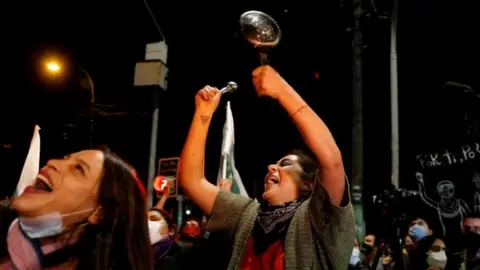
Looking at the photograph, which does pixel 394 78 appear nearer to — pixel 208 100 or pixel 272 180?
pixel 208 100

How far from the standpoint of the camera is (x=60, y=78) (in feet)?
45.2

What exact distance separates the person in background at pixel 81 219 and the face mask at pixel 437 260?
5.25 m

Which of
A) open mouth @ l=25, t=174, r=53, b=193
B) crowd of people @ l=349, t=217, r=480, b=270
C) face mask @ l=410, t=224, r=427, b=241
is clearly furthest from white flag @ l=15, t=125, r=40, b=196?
face mask @ l=410, t=224, r=427, b=241

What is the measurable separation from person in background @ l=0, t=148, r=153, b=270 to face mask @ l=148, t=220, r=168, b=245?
2.12 m

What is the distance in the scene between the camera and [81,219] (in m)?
2.20

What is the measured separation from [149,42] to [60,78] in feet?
8.46

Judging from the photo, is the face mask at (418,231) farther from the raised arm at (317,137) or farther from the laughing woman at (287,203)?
the raised arm at (317,137)

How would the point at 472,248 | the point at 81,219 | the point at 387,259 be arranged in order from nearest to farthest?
1. the point at 81,219
2. the point at 472,248
3. the point at 387,259

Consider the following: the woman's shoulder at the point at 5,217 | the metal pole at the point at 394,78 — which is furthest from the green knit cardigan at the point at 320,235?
the metal pole at the point at 394,78

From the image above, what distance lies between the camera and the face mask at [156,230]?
14.7 ft

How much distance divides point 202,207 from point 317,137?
3.33 ft

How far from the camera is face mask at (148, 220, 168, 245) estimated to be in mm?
4492

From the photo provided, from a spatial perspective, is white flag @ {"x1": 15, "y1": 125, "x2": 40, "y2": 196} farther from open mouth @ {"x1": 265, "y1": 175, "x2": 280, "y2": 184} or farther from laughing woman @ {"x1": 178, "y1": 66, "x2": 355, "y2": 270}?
open mouth @ {"x1": 265, "y1": 175, "x2": 280, "y2": 184}

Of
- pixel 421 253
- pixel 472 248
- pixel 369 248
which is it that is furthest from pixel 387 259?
pixel 472 248
